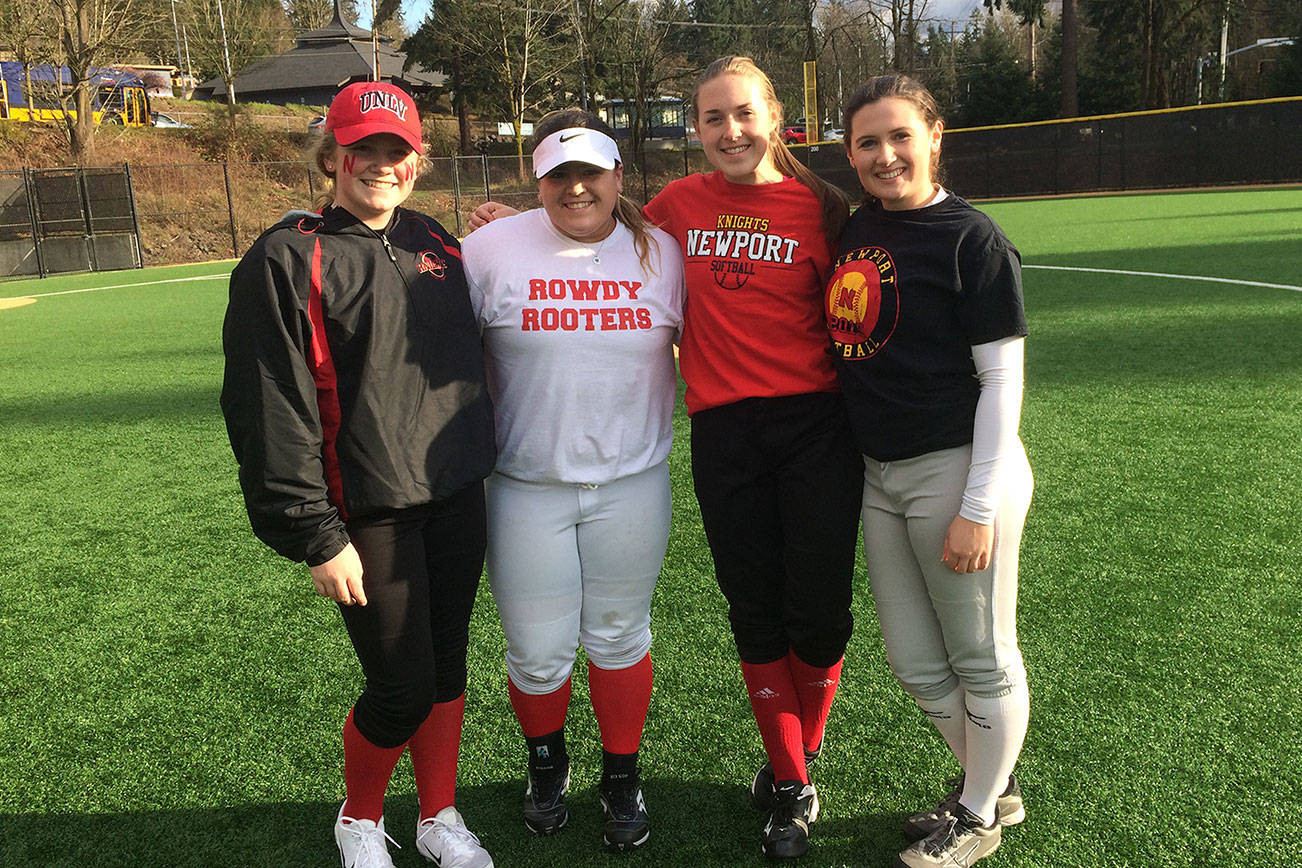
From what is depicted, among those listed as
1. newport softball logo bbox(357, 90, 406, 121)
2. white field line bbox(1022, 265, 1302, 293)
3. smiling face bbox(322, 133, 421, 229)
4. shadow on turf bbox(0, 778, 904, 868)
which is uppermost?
newport softball logo bbox(357, 90, 406, 121)

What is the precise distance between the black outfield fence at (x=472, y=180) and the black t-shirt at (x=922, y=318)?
931 inches

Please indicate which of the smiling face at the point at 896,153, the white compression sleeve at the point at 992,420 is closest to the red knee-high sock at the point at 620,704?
the white compression sleeve at the point at 992,420

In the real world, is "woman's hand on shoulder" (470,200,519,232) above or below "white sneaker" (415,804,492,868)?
above

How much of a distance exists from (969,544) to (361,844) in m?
1.66

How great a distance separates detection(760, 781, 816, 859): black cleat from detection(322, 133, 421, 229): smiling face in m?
1.76

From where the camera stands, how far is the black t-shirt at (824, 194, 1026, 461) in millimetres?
2129

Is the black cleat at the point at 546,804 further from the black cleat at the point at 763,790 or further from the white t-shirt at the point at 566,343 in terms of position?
the white t-shirt at the point at 566,343

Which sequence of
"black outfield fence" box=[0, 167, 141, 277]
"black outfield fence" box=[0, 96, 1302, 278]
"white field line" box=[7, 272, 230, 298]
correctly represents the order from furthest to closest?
"black outfield fence" box=[0, 96, 1302, 278], "black outfield fence" box=[0, 167, 141, 277], "white field line" box=[7, 272, 230, 298]

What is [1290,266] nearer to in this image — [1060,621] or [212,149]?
[1060,621]

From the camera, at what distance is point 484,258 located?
8.18 feet

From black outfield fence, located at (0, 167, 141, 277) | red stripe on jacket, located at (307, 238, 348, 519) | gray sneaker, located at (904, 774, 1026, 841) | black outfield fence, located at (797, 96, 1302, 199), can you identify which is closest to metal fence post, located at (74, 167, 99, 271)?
black outfield fence, located at (0, 167, 141, 277)

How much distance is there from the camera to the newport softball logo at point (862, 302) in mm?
2246

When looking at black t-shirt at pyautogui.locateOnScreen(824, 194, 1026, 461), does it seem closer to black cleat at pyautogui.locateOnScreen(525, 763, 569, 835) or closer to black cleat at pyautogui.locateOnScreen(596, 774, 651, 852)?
black cleat at pyautogui.locateOnScreen(596, 774, 651, 852)

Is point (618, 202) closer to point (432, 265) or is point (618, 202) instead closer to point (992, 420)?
point (432, 265)
